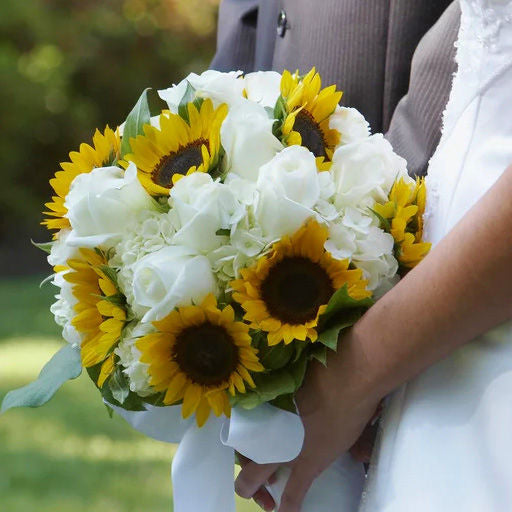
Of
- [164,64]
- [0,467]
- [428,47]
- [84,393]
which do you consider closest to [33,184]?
[164,64]

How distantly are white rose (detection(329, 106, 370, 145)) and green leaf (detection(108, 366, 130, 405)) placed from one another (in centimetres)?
40

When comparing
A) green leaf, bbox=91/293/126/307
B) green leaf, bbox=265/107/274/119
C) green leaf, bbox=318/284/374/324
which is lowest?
green leaf, bbox=91/293/126/307

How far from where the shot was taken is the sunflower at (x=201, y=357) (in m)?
1.09

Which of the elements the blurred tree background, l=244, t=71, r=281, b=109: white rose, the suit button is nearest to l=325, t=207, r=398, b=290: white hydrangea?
l=244, t=71, r=281, b=109: white rose

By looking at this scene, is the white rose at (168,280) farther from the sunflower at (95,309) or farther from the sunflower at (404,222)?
the sunflower at (404,222)

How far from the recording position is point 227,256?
3.63 ft

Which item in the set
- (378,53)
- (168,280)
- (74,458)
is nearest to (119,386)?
(168,280)

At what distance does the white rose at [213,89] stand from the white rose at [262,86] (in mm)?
20

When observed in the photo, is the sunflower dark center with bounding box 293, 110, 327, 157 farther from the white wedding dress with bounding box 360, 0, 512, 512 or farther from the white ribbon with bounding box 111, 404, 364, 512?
the white ribbon with bounding box 111, 404, 364, 512

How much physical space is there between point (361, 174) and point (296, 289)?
6.5 inches

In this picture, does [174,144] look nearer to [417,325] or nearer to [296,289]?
[296,289]

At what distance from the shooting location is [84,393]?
5441mm

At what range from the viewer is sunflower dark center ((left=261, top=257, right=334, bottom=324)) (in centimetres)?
110

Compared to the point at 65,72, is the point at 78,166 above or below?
above
